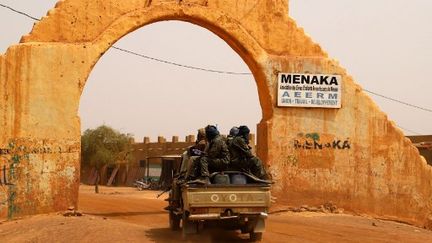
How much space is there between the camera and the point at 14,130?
1344cm

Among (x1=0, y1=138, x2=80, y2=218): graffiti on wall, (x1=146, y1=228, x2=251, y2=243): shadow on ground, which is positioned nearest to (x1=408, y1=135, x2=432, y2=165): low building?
(x1=146, y1=228, x2=251, y2=243): shadow on ground

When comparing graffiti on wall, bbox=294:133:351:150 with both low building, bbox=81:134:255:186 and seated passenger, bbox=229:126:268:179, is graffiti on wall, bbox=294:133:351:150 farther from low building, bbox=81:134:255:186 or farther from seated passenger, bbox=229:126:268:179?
low building, bbox=81:134:255:186

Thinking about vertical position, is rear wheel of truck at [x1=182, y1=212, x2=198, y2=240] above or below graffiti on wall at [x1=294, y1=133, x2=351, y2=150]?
below

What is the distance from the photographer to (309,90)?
15977 mm

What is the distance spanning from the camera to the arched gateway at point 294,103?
567 inches

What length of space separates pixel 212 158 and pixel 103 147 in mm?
30130

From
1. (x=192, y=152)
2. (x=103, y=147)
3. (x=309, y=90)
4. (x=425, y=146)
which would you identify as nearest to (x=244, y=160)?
(x=192, y=152)

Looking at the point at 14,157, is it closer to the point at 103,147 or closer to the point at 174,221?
the point at 174,221

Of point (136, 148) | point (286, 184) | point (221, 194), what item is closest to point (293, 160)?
point (286, 184)

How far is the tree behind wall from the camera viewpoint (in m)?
38.7

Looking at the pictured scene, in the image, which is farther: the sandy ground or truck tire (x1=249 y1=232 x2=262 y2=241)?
the sandy ground

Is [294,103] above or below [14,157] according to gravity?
above

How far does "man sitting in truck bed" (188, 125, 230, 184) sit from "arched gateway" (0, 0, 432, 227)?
16.1ft

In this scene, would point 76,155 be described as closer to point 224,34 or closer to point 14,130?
point 14,130
